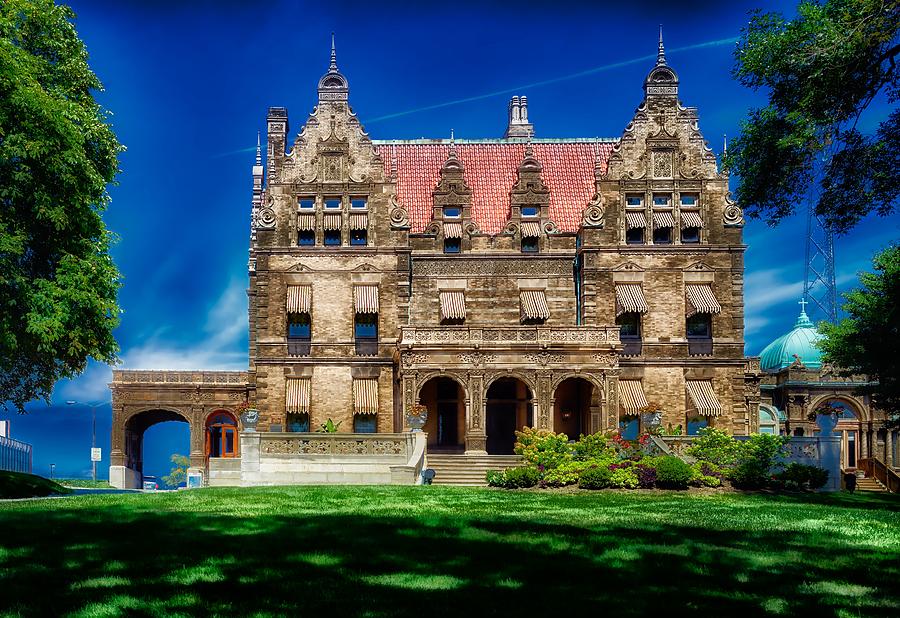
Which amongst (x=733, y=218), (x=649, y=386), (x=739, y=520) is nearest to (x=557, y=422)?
(x=649, y=386)

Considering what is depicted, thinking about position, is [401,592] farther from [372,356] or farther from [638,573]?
[372,356]

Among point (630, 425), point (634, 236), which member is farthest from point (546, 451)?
point (634, 236)

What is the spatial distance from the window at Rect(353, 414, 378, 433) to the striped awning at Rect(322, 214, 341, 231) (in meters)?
9.74

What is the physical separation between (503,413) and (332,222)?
13230mm

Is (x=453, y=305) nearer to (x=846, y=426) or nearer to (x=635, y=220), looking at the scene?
(x=635, y=220)

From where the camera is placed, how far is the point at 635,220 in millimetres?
53188

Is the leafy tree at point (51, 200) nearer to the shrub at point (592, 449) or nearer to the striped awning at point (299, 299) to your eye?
the striped awning at point (299, 299)

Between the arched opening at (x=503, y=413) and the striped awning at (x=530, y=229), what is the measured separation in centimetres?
751

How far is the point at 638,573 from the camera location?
13.6m

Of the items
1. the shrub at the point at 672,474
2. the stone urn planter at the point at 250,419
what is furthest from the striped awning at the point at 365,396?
the shrub at the point at 672,474

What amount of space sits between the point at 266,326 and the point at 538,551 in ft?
127

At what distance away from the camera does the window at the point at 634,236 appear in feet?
174

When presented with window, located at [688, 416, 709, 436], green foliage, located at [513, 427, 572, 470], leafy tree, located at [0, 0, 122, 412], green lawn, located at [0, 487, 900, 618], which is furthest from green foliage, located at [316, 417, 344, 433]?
green lawn, located at [0, 487, 900, 618]

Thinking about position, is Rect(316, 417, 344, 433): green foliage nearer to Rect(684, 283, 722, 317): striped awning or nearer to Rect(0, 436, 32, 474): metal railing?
Rect(0, 436, 32, 474): metal railing
